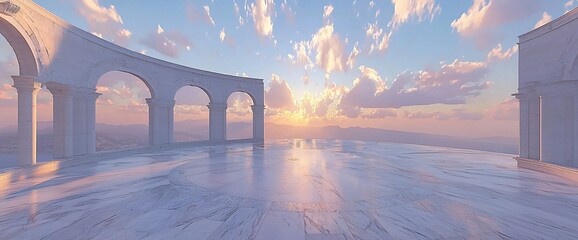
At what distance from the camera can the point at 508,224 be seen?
5.15 metres

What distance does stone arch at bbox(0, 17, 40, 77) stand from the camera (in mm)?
9773

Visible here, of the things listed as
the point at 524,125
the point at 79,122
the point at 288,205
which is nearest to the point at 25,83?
the point at 79,122

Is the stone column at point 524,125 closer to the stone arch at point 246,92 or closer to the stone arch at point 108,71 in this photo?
the stone arch at point 246,92

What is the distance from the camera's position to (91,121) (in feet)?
48.7

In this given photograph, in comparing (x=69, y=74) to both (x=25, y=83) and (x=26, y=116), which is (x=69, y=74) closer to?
(x=25, y=83)

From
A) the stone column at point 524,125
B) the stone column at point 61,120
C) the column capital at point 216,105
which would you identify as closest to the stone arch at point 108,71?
the stone column at point 61,120

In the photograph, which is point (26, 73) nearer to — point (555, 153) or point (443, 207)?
point (443, 207)

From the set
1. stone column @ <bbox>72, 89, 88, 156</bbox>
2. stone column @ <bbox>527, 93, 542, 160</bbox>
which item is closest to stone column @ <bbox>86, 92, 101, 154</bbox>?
stone column @ <bbox>72, 89, 88, 156</bbox>

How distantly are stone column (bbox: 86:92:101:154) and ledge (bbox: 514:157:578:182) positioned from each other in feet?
81.5

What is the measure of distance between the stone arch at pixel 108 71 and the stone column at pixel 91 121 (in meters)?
0.70

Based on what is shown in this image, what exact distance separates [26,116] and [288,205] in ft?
42.5

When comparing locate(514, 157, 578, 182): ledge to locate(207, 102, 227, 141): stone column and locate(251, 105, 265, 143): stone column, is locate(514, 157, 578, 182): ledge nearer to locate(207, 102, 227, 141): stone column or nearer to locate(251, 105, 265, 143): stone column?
locate(251, 105, 265, 143): stone column

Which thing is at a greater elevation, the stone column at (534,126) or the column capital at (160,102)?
the column capital at (160,102)

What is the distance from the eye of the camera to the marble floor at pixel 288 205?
482cm
